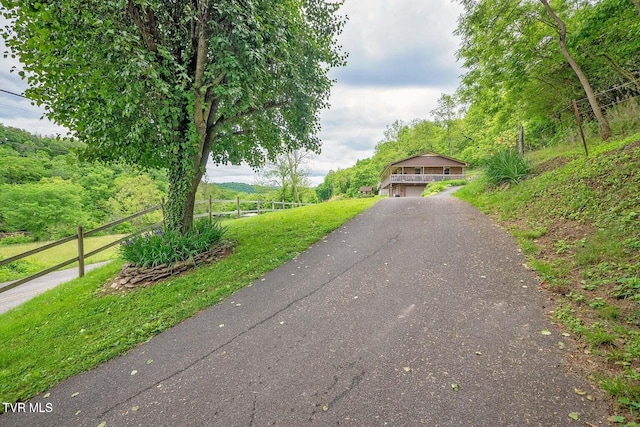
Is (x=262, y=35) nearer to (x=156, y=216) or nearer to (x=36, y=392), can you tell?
(x=36, y=392)

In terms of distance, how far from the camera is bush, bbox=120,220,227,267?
5.38m

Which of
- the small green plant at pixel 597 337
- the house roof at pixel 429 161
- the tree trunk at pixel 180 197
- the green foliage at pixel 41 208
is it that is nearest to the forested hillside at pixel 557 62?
the small green plant at pixel 597 337

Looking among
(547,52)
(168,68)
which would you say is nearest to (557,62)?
(547,52)

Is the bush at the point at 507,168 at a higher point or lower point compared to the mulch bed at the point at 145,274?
higher

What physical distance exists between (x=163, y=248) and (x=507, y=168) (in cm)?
992

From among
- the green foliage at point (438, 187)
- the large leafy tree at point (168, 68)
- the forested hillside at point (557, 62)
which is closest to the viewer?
the large leafy tree at point (168, 68)

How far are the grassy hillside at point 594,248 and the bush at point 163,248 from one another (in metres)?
6.27

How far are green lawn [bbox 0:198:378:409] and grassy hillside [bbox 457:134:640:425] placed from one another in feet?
14.4

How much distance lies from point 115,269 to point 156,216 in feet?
Result: 85.6

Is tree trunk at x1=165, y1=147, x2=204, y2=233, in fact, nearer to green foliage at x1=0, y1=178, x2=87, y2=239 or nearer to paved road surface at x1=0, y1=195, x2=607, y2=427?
paved road surface at x1=0, y1=195, x2=607, y2=427

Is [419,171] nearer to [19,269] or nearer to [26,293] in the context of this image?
[26,293]

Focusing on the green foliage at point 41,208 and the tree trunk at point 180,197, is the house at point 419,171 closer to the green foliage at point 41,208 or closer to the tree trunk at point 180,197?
the tree trunk at point 180,197

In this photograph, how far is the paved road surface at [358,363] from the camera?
1.88m

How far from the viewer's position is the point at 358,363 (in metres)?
2.38
